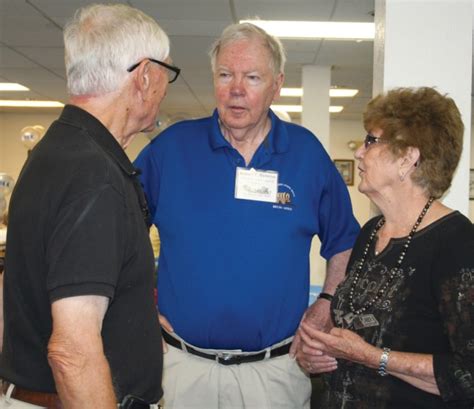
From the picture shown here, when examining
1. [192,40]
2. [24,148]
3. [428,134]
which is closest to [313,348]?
[428,134]

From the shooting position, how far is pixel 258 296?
178cm

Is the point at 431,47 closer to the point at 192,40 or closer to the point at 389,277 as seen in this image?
the point at 389,277

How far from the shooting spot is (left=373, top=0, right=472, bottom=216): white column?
209 centimetres

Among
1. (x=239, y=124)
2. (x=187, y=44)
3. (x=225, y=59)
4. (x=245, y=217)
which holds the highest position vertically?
(x=187, y=44)

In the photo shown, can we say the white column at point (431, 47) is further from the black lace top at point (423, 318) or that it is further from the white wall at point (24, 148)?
the white wall at point (24, 148)

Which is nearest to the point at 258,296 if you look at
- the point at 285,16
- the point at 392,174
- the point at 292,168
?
the point at 292,168

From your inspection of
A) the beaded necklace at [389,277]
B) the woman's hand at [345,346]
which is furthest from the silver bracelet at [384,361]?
the beaded necklace at [389,277]

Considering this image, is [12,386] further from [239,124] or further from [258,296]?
[239,124]

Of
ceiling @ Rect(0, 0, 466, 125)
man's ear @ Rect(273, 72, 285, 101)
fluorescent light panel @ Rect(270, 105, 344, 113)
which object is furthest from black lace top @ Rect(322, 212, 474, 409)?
fluorescent light panel @ Rect(270, 105, 344, 113)

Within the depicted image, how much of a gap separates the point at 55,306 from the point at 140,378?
323 mm

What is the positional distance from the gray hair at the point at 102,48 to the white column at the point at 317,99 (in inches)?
232

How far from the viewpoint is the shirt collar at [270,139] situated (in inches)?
74.7

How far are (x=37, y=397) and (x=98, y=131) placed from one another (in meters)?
0.59

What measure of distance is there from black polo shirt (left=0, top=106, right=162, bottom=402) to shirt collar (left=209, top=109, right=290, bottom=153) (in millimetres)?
684
